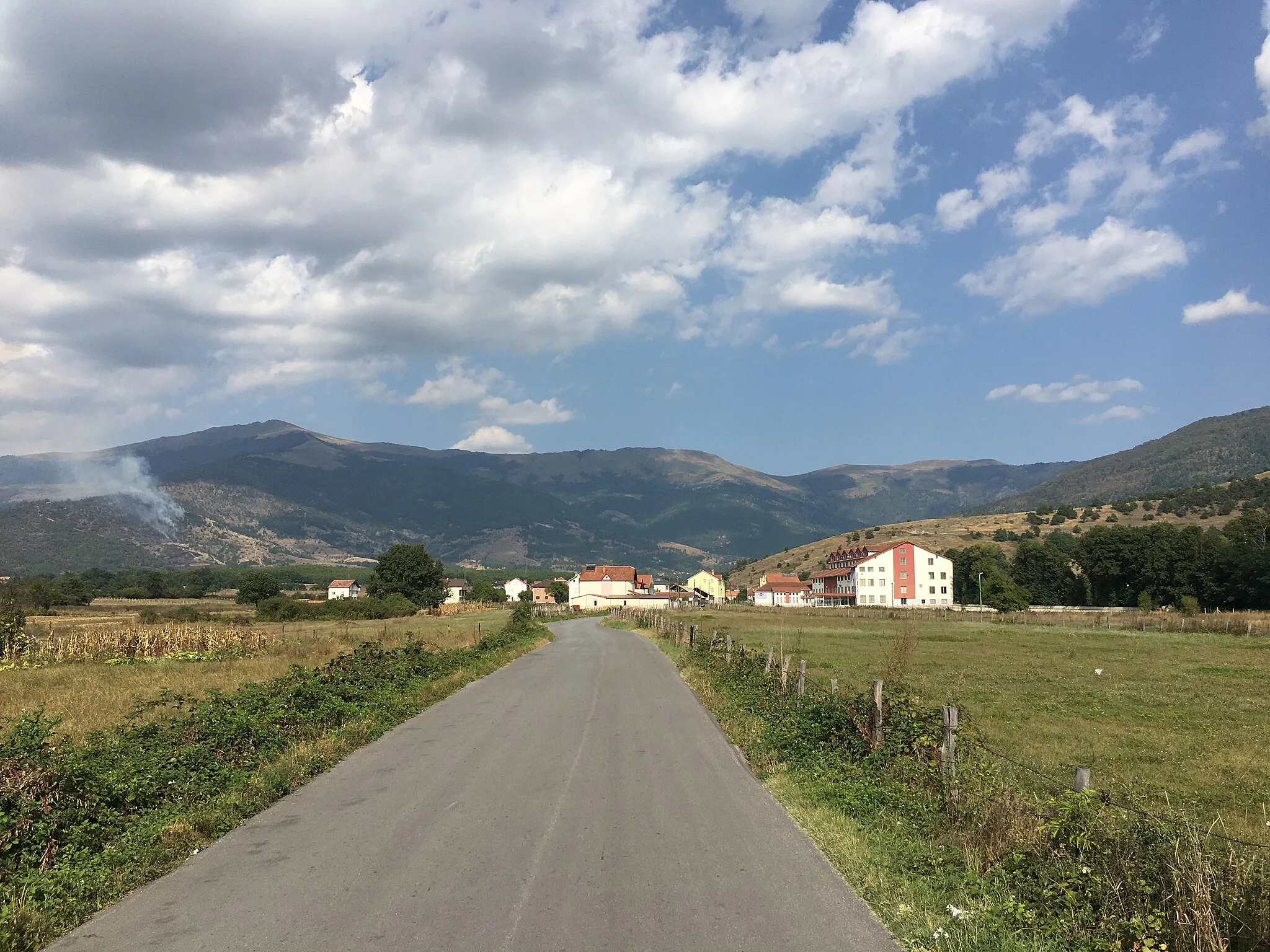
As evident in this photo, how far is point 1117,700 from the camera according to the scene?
76.8ft

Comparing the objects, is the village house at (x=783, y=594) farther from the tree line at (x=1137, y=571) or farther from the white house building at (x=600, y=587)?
the tree line at (x=1137, y=571)

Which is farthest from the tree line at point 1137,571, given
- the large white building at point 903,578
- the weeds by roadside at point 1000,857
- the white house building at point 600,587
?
the weeds by roadside at point 1000,857

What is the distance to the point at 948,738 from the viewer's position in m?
9.66

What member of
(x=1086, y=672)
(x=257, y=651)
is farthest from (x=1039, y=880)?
(x=257, y=651)

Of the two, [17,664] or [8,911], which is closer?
[8,911]

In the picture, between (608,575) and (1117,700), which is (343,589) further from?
(1117,700)

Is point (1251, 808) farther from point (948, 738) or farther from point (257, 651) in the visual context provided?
point (257, 651)

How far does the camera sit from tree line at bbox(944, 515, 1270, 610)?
87.1 metres

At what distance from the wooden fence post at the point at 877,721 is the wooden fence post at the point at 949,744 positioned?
5.01ft

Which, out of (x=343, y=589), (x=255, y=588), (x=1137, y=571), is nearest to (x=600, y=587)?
(x=255, y=588)

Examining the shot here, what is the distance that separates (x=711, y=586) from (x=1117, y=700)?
526ft

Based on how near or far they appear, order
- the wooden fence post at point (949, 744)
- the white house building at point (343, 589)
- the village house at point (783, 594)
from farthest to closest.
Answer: the white house building at point (343, 589)
the village house at point (783, 594)
the wooden fence post at point (949, 744)

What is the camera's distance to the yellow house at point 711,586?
178m

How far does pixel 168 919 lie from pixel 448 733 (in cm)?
894
